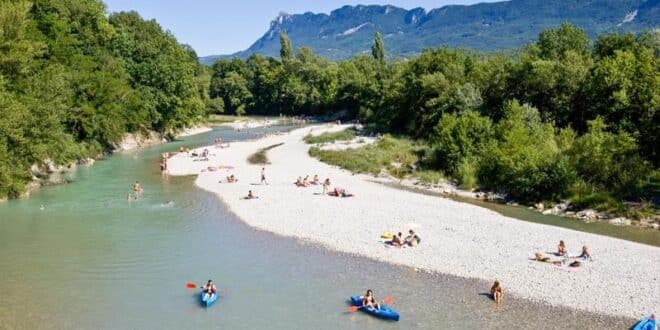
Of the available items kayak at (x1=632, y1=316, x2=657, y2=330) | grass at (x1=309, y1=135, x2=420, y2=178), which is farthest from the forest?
kayak at (x1=632, y1=316, x2=657, y2=330)

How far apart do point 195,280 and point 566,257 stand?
1730 cm

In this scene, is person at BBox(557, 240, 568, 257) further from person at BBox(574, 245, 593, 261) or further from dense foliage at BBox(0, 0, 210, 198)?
dense foliage at BBox(0, 0, 210, 198)

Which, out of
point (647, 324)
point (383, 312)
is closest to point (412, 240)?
point (383, 312)

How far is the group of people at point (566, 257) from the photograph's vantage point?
26.9 metres

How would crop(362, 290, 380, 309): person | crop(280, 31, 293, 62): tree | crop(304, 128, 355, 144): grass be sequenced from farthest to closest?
crop(280, 31, 293, 62): tree → crop(304, 128, 355, 144): grass → crop(362, 290, 380, 309): person

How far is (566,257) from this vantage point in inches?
1085

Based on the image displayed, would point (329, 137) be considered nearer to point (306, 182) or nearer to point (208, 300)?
point (306, 182)

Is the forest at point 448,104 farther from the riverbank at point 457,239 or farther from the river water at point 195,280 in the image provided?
the river water at point 195,280

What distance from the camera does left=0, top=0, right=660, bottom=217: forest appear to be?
4188cm

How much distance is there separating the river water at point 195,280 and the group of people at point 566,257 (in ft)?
13.2

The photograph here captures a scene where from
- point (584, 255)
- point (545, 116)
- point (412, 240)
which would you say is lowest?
point (584, 255)

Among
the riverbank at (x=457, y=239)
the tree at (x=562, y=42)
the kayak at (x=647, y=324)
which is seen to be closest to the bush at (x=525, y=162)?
the riverbank at (x=457, y=239)

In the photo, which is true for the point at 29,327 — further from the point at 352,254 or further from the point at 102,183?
the point at 102,183

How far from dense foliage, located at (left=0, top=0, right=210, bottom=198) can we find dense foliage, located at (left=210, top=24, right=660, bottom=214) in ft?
107
